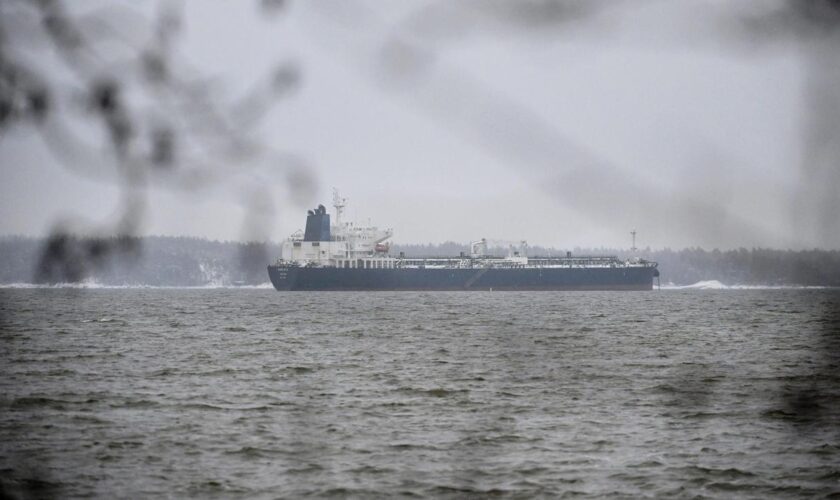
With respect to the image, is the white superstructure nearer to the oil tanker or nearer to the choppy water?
the oil tanker

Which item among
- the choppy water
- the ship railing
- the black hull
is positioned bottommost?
the choppy water

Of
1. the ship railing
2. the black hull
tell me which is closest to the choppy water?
the black hull

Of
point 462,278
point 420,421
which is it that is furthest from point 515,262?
point 420,421

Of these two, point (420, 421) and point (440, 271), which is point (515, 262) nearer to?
point (440, 271)

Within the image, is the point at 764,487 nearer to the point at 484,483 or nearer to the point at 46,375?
the point at 484,483

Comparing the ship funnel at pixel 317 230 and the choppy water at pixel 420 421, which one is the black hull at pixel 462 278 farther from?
the choppy water at pixel 420 421

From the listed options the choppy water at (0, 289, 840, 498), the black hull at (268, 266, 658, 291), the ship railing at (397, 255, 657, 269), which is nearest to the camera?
the choppy water at (0, 289, 840, 498)
